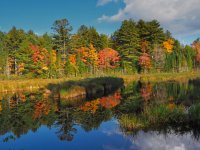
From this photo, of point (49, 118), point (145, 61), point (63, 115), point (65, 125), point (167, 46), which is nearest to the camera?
point (65, 125)

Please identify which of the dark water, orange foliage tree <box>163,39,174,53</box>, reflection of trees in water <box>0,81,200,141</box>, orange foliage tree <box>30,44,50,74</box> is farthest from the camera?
orange foliage tree <box>163,39,174,53</box>

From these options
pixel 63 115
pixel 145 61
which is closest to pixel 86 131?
pixel 63 115

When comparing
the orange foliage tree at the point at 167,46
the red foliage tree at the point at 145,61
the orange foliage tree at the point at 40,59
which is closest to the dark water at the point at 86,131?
the orange foliage tree at the point at 40,59

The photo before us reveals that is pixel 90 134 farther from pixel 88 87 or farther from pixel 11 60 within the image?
pixel 11 60

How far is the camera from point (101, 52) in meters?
77.1

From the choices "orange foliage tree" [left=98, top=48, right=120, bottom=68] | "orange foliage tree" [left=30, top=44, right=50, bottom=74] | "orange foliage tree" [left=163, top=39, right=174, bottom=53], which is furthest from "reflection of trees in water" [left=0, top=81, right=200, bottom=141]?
"orange foliage tree" [left=163, top=39, right=174, bottom=53]

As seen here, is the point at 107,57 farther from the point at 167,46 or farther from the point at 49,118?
the point at 49,118

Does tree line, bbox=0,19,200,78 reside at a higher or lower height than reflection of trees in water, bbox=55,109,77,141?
higher

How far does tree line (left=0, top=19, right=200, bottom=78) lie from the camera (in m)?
72.6

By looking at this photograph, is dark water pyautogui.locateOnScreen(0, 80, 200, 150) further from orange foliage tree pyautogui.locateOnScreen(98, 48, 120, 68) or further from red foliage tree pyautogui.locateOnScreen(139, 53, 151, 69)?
red foliage tree pyautogui.locateOnScreen(139, 53, 151, 69)

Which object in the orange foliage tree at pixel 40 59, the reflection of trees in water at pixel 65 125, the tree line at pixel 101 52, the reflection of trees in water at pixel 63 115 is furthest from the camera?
the tree line at pixel 101 52

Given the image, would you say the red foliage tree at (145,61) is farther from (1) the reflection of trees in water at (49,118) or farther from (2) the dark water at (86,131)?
(2) the dark water at (86,131)

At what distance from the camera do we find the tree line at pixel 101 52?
72.6 metres

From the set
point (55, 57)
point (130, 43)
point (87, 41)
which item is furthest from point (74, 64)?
point (130, 43)
